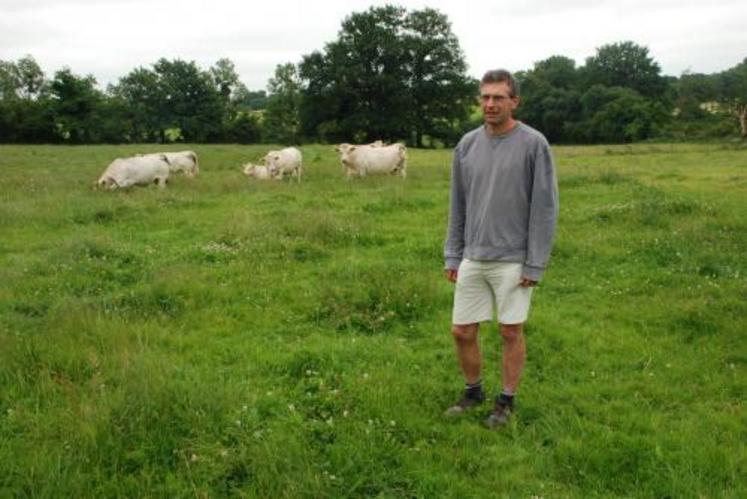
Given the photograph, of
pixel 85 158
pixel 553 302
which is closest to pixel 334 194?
pixel 553 302

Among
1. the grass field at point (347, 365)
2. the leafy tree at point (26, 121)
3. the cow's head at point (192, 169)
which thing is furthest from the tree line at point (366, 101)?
the grass field at point (347, 365)

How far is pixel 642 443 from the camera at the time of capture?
Result: 16.7 feet

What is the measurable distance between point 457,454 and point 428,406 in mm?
785

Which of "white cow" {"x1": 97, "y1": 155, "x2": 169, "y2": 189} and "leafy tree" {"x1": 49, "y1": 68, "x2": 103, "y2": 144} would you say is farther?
"leafy tree" {"x1": 49, "y1": 68, "x2": 103, "y2": 144}

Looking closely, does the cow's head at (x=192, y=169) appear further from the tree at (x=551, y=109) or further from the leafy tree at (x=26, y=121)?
the tree at (x=551, y=109)

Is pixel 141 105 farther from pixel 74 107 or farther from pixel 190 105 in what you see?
pixel 74 107

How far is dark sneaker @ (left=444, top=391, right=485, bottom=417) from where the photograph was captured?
565 centimetres

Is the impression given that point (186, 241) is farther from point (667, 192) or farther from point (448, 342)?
point (667, 192)

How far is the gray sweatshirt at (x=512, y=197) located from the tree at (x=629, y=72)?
321ft

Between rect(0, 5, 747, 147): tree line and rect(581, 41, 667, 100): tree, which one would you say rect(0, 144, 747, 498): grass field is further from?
rect(581, 41, 667, 100): tree

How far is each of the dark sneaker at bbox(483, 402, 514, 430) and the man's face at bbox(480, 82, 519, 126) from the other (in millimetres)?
2325

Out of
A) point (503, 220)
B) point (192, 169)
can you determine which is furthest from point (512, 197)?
point (192, 169)

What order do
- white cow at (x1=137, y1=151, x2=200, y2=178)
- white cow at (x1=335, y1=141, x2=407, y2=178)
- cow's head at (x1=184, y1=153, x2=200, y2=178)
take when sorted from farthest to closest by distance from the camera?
cow's head at (x1=184, y1=153, x2=200, y2=178)
white cow at (x1=137, y1=151, x2=200, y2=178)
white cow at (x1=335, y1=141, x2=407, y2=178)

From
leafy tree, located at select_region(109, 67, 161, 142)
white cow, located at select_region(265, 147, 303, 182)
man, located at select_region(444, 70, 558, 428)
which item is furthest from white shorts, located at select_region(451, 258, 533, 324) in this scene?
leafy tree, located at select_region(109, 67, 161, 142)
